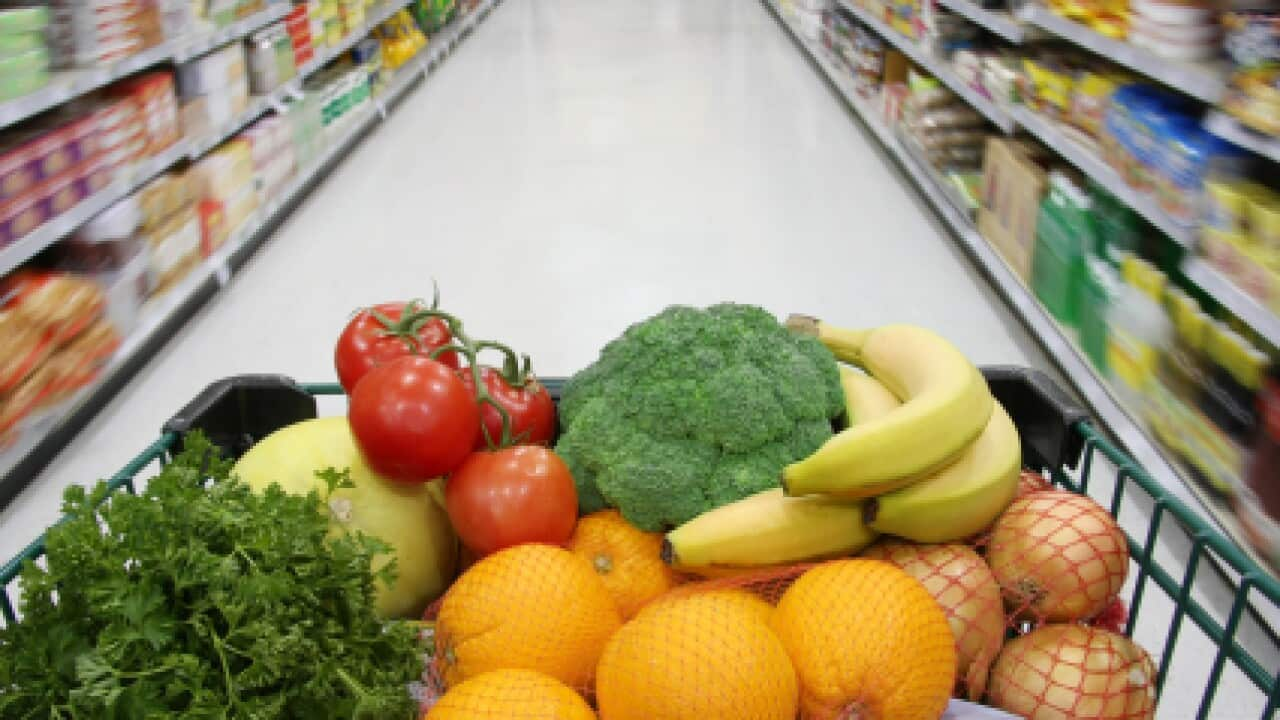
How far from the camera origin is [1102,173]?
8.79ft

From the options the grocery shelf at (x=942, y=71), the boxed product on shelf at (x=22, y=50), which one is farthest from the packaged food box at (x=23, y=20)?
the grocery shelf at (x=942, y=71)

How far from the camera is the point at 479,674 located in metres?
0.88

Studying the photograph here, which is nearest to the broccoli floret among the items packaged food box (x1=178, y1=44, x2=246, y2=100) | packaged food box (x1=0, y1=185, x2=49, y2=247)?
packaged food box (x1=0, y1=185, x2=49, y2=247)

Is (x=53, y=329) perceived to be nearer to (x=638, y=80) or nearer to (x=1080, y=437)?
(x=1080, y=437)

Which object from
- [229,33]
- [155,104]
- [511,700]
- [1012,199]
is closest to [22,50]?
[155,104]

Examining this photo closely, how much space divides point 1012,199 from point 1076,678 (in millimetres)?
2744

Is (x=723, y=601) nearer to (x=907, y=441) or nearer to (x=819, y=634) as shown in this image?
(x=819, y=634)

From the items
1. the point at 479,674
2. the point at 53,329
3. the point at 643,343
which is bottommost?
the point at 53,329

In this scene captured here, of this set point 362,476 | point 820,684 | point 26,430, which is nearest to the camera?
point 820,684

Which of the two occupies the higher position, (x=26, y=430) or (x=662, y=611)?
(x=662, y=611)

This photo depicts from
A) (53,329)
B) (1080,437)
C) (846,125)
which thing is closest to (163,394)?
(53,329)

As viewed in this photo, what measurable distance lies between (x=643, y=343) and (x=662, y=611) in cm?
34

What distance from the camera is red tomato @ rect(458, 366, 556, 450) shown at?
3.69ft

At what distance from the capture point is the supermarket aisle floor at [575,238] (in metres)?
3.15
